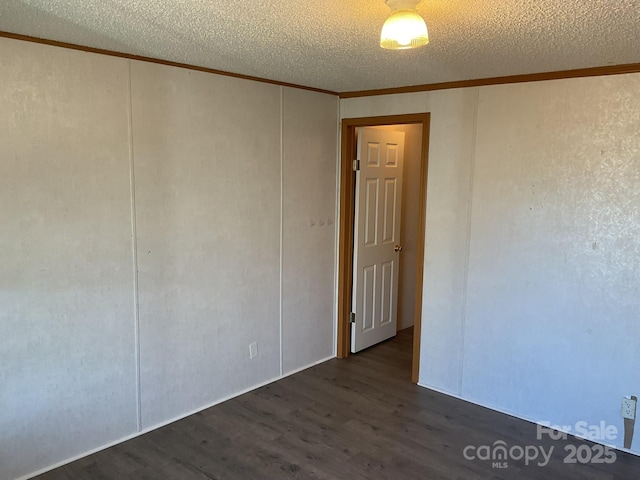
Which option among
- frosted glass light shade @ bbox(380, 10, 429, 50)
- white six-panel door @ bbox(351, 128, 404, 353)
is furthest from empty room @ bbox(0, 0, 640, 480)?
white six-panel door @ bbox(351, 128, 404, 353)

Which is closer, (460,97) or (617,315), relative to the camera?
(617,315)

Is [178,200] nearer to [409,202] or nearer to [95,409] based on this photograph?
[95,409]

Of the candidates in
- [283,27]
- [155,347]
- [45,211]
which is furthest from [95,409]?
[283,27]

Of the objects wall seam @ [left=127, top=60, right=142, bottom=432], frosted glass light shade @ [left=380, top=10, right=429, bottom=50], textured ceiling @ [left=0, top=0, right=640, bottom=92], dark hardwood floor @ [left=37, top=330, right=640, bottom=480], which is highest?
textured ceiling @ [left=0, top=0, right=640, bottom=92]

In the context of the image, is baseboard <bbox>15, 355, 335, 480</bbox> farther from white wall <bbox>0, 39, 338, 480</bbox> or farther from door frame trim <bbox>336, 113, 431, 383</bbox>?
door frame trim <bbox>336, 113, 431, 383</bbox>

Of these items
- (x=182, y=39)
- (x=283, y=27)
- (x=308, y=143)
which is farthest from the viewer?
(x=308, y=143)

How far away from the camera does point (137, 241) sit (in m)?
2.94

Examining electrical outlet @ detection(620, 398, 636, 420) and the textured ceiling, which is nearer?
the textured ceiling

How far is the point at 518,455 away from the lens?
2951 mm

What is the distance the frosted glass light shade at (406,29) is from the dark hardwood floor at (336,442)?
2.28 meters

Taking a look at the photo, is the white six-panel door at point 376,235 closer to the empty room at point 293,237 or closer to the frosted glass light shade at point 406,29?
the empty room at point 293,237

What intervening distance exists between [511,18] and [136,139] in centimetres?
213

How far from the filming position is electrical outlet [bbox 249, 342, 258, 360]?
370cm

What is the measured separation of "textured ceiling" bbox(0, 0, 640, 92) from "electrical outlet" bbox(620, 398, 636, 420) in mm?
2023
